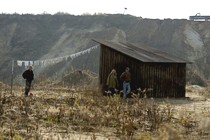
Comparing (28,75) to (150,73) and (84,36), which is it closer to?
(150,73)

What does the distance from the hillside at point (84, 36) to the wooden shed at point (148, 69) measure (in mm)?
21988

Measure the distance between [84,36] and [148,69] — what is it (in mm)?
31550

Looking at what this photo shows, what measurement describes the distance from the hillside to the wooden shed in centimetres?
2199

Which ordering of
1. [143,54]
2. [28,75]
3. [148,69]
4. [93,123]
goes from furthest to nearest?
[143,54] → [148,69] → [28,75] → [93,123]

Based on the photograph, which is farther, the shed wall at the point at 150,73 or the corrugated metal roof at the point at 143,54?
the shed wall at the point at 150,73

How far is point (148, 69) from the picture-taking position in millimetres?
20516

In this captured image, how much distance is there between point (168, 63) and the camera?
68.7ft

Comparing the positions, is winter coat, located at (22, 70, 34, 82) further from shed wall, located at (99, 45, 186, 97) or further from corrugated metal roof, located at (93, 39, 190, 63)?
corrugated metal roof, located at (93, 39, 190, 63)

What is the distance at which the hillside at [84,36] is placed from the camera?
4588cm

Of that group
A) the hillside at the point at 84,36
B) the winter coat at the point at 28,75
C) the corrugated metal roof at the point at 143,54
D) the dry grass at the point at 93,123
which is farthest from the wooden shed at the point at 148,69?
the hillside at the point at 84,36

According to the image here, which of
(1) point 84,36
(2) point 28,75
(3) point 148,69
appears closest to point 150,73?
(3) point 148,69

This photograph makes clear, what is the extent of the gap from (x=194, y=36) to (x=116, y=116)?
4062 cm

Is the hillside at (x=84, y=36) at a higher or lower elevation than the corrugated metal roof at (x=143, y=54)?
higher

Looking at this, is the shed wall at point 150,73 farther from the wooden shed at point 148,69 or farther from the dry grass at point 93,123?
the dry grass at point 93,123
